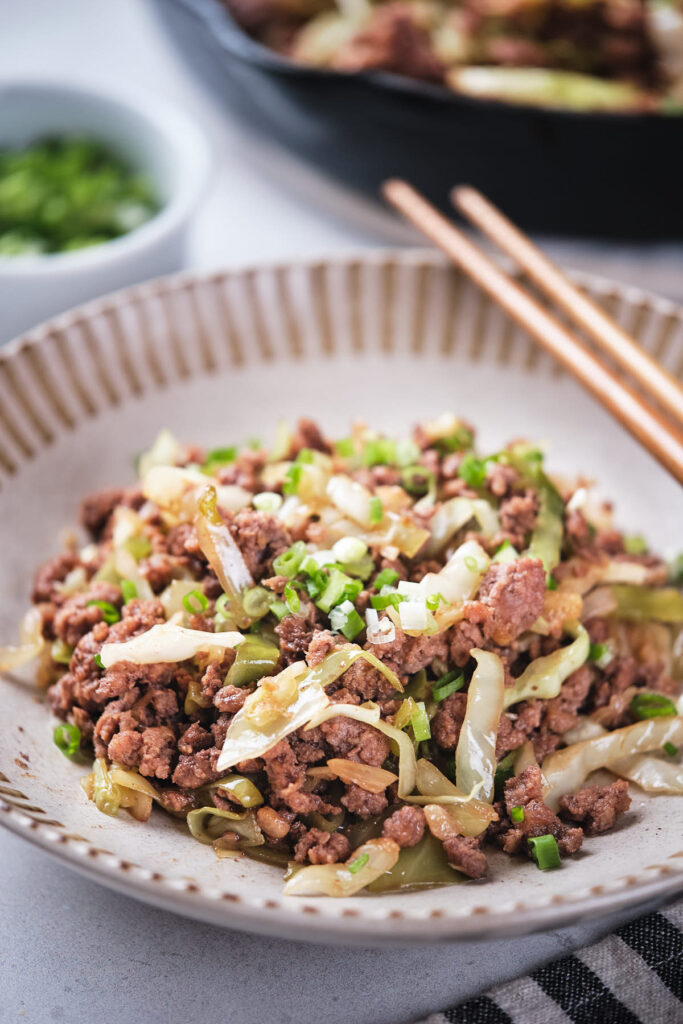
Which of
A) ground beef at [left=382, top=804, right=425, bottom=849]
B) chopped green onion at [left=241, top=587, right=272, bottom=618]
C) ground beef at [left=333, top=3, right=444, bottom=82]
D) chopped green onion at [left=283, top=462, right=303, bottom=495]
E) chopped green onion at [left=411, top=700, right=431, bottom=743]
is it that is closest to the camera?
ground beef at [left=382, top=804, right=425, bottom=849]

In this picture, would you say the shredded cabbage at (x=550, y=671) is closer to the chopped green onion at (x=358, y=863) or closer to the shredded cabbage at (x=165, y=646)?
the chopped green onion at (x=358, y=863)

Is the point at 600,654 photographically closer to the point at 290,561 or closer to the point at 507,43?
the point at 290,561

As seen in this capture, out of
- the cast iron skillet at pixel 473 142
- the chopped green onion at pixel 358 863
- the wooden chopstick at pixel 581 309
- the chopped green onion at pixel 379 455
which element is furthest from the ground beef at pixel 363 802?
the cast iron skillet at pixel 473 142

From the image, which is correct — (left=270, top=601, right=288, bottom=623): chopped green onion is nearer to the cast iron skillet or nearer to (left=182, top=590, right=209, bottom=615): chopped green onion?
(left=182, top=590, right=209, bottom=615): chopped green onion

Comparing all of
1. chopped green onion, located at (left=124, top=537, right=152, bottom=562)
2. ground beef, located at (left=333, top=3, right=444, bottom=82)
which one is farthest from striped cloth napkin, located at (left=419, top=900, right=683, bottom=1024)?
ground beef, located at (left=333, top=3, right=444, bottom=82)

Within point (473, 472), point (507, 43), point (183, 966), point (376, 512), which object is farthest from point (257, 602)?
point (507, 43)

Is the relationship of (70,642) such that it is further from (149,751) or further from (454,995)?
(454,995)
